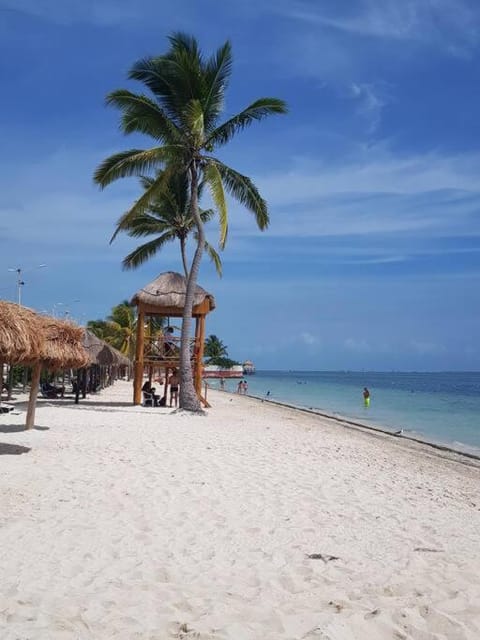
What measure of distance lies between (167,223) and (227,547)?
Result: 16.3m

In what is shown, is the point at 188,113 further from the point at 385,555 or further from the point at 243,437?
the point at 385,555

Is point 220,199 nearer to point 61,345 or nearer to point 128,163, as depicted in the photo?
point 128,163

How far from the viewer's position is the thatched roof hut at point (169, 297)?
18578 mm

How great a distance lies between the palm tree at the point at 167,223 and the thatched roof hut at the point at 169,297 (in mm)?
790

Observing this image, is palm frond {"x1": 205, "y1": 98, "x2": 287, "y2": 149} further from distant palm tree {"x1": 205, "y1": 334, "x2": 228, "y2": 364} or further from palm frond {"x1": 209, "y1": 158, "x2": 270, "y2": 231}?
distant palm tree {"x1": 205, "y1": 334, "x2": 228, "y2": 364}

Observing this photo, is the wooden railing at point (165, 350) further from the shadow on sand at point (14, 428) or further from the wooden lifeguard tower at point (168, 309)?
the shadow on sand at point (14, 428)

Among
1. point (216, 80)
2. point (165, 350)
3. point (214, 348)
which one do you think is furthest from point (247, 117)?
point (214, 348)

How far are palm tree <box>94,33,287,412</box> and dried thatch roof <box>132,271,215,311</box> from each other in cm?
223

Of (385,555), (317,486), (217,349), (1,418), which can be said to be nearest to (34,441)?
(1,418)

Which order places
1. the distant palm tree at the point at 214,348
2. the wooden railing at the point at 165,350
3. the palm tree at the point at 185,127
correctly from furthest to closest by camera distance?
the distant palm tree at the point at 214,348, the wooden railing at the point at 165,350, the palm tree at the point at 185,127

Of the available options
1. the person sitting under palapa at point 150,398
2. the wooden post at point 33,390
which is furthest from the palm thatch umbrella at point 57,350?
the person sitting under palapa at point 150,398

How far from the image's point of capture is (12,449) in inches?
352

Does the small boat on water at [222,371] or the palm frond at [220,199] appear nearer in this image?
the palm frond at [220,199]

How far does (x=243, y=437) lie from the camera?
40.6 feet
